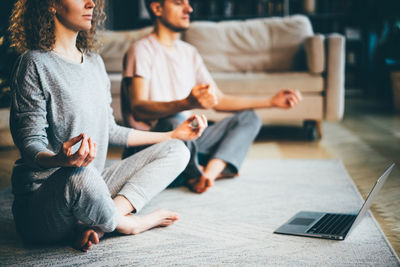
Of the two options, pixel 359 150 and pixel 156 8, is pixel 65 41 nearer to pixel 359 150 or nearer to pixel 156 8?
pixel 156 8

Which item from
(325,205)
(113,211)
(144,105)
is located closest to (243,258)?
(113,211)

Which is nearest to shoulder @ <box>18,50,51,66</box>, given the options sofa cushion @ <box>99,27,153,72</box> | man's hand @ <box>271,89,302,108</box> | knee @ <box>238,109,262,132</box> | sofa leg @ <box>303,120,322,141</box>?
man's hand @ <box>271,89,302,108</box>

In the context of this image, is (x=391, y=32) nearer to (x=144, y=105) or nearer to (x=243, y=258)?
(x=144, y=105)

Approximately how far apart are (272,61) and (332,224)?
7.89 ft

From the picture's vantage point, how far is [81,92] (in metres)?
1.28

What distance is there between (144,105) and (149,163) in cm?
44

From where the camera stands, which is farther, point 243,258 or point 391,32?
point 391,32

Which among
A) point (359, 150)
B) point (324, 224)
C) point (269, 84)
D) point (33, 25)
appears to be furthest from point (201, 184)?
point (269, 84)

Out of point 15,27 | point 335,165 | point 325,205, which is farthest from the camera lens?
point 335,165

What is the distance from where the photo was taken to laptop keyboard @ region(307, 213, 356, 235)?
1365 mm

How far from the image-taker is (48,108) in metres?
1.23

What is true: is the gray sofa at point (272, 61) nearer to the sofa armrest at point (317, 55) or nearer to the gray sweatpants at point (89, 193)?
the sofa armrest at point (317, 55)

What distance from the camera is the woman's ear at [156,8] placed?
1.96 m

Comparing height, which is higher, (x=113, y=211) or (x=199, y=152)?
(x=113, y=211)
